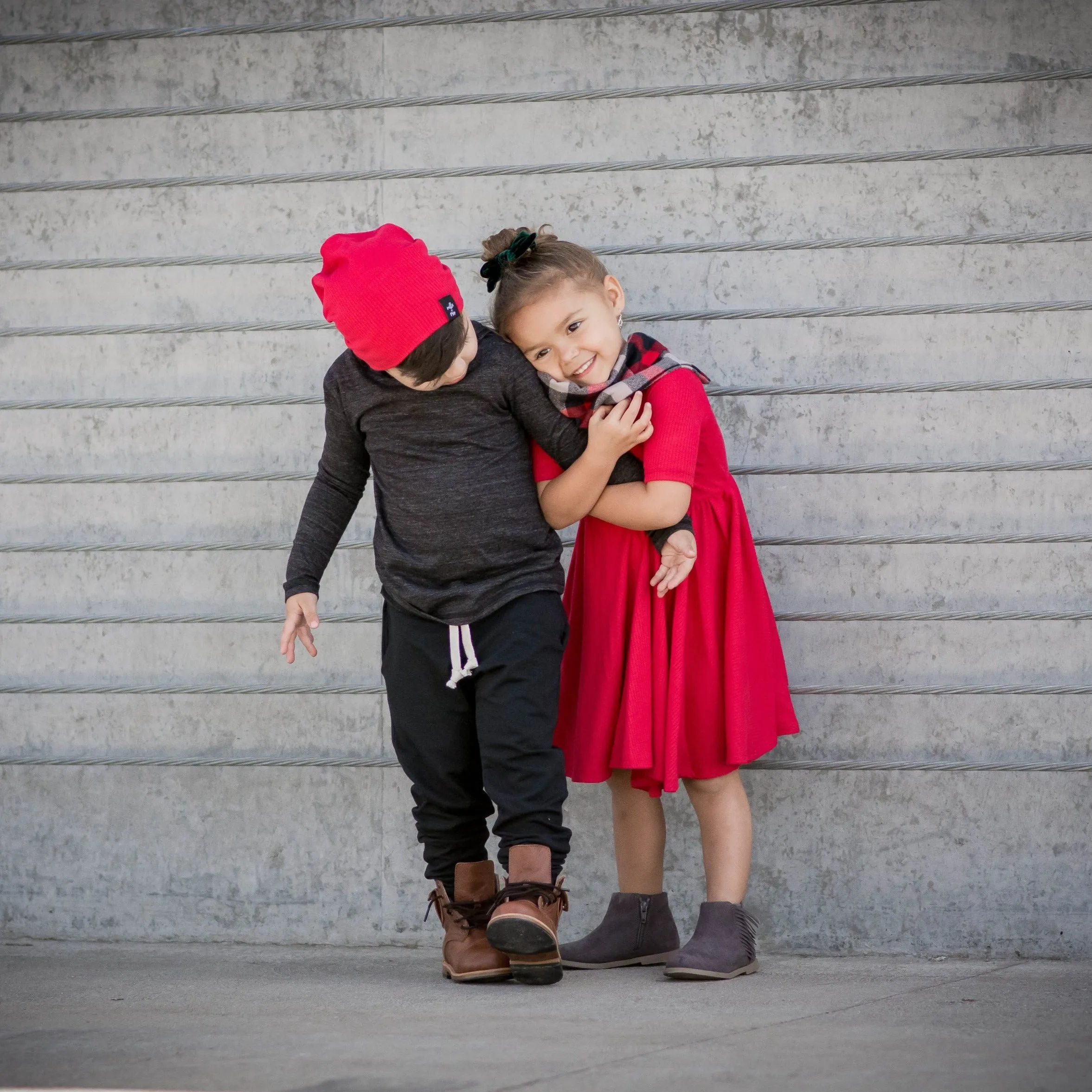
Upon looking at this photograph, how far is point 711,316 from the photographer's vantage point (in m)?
2.75

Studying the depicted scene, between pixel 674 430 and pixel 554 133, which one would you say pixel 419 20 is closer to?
pixel 554 133

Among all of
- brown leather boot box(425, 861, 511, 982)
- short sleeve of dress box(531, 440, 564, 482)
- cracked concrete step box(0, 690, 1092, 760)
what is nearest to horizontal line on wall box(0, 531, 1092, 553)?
cracked concrete step box(0, 690, 1092, 760)

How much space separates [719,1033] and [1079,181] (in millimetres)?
1893

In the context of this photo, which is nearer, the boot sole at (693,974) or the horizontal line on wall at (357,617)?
the boot sole at (693,974)

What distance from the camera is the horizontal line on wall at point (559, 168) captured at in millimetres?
2680

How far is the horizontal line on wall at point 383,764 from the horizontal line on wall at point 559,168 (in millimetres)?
1286

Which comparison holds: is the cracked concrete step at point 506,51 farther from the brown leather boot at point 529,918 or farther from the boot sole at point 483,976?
the boot sole at point 483,976

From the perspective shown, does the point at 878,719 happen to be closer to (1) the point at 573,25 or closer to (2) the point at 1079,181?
(2) the point at 1079,181

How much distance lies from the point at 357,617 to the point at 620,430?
87 centimetres

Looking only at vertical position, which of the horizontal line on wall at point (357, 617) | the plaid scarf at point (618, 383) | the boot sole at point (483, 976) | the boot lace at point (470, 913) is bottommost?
the boot sole at point (483, 976)

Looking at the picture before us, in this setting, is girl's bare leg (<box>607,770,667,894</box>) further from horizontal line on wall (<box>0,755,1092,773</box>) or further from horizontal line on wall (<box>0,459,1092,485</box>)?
horizontal line on wall (<box>0,459,1092,485</box>)

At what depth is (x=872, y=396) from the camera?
2.72 m

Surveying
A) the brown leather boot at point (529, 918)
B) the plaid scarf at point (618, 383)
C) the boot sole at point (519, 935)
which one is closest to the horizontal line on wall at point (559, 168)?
the plaid scarf at point (618, 383)

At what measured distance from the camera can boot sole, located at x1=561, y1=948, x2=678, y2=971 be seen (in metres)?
2.45
